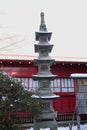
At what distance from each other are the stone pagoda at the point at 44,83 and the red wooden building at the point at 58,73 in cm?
303

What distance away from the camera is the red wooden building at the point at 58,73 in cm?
1298

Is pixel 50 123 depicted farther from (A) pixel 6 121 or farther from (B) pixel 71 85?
(B) pixel 71 85

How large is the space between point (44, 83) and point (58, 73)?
3880mm

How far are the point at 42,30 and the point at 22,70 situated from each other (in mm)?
3645

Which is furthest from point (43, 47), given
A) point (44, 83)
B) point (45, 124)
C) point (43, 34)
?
point (45, 124)

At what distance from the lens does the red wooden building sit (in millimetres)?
12984

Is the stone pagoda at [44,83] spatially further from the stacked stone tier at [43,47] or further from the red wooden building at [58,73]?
the red wooden building at [58,73]

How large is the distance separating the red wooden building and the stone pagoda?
3.03m

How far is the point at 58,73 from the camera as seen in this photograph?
13547 millimetres

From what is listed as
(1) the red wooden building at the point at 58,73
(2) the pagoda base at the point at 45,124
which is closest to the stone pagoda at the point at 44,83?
(2) the pagoda base at the point at 45,124

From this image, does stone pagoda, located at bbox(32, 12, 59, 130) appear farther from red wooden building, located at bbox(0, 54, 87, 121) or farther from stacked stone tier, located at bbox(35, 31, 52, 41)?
red wooden building, located at bbox(0, 54, 87, 121)

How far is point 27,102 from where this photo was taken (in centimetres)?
772

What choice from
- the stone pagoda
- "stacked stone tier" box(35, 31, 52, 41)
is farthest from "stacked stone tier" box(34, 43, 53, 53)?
"stacked stone tier" box(35, 31, 52, 41)

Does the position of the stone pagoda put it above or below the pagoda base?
above
